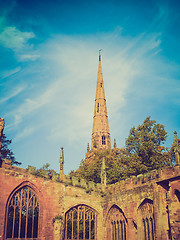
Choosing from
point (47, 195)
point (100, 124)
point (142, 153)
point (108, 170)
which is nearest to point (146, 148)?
point (142, 153)

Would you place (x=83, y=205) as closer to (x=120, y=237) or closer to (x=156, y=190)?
(x=120, y=237)

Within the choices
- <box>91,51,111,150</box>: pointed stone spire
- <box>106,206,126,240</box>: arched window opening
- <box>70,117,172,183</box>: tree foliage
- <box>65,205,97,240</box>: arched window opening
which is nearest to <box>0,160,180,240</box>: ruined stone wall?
<box>106,206,126,240</box>: arched window opening

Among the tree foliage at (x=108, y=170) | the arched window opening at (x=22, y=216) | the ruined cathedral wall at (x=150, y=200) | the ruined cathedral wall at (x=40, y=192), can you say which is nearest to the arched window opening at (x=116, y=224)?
the ruined cathedral wall at (x=150, y=200)

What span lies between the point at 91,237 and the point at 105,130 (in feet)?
154

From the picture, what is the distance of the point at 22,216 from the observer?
22.1m

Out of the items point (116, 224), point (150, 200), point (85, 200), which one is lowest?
point (116, 224)

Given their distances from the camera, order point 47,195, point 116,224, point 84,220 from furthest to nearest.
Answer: point 84,220 < point 116,224 < point 47,195

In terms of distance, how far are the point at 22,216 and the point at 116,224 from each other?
8.33m

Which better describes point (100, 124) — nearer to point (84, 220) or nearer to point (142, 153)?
point (142, 153)

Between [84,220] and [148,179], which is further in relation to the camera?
[84,220]

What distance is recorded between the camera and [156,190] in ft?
68.8

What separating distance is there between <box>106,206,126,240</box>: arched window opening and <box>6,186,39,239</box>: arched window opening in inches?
272

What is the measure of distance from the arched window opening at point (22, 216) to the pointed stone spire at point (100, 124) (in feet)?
156

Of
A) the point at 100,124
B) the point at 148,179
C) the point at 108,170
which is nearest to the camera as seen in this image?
the point at 148,179
